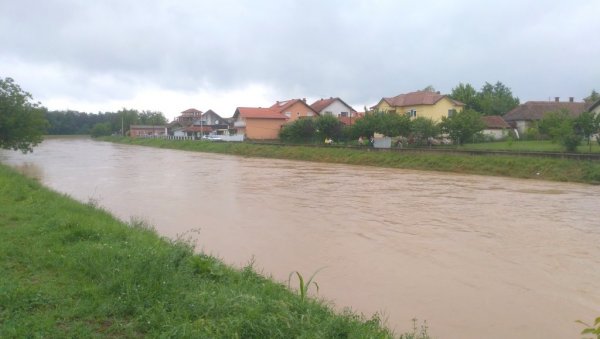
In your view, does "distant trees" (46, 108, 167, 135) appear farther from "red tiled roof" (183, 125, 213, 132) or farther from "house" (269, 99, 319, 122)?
"house" (269, 99, 319, 122)

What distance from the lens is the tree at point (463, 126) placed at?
37.2m

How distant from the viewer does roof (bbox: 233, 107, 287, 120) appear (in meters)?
61.4

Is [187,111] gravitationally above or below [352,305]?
above

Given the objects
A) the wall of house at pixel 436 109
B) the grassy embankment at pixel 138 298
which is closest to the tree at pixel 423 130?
the wall of house at pixel 436 109

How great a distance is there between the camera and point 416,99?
55438 mm

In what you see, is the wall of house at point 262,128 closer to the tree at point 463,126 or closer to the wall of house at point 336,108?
the wall of house at point 336,108

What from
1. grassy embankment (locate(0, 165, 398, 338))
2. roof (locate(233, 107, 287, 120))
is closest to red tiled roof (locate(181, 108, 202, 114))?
roof (locate(233, 107, 287, 120))

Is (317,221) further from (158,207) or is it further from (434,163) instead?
(434,163)

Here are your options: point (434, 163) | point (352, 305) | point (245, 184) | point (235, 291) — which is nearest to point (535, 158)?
point (434, 163)

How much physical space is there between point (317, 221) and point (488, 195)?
30.4ft

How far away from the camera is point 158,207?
51.5 ft

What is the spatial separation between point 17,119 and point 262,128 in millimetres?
33977

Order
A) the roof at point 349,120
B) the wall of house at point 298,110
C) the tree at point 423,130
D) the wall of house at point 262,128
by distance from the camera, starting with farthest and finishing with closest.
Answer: the wall of house at point 298,110
the wall of house at point 262,128
the roof at point 349,120
the tree at point 423,130

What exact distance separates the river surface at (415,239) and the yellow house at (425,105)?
30.7 m
